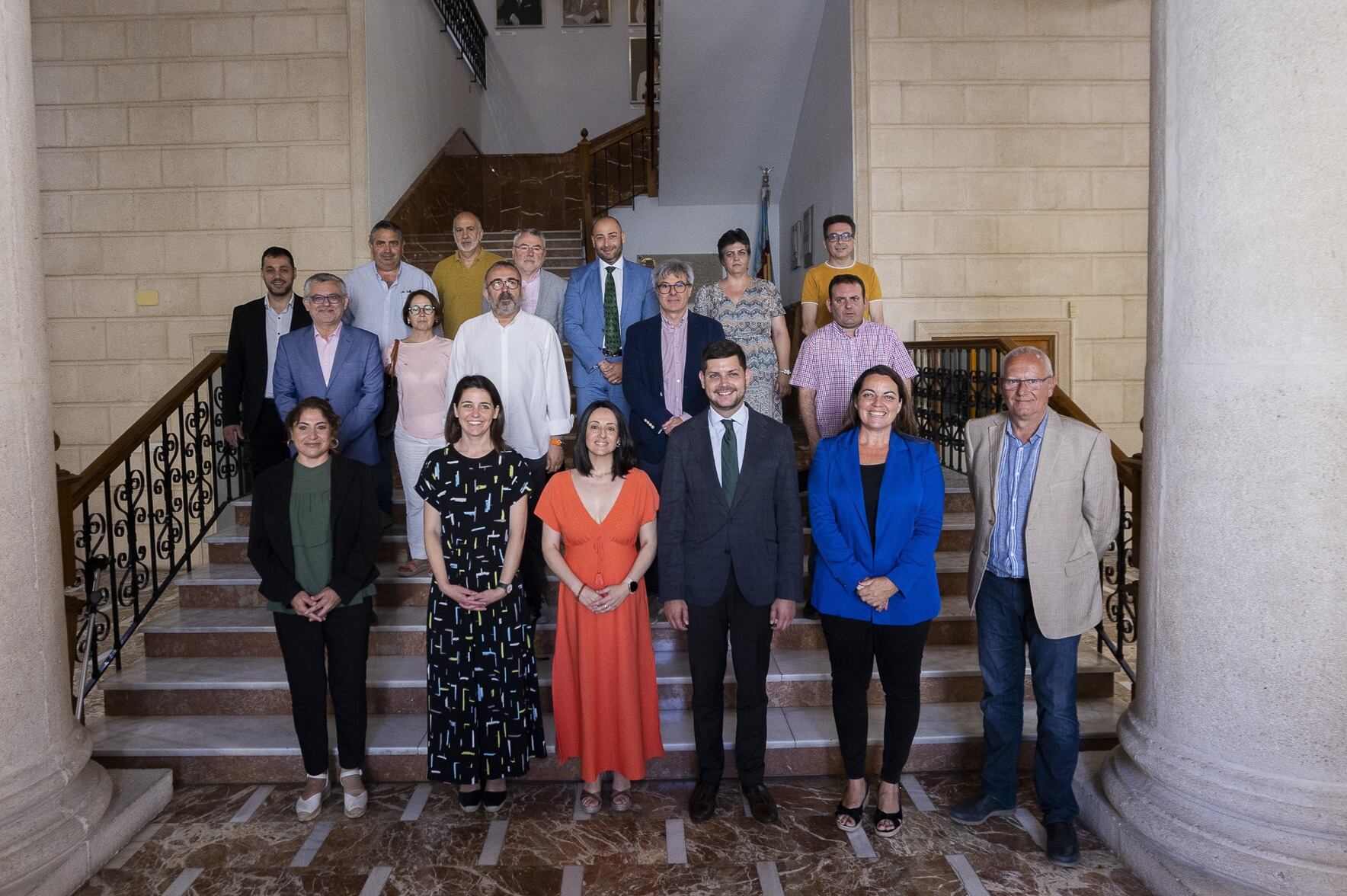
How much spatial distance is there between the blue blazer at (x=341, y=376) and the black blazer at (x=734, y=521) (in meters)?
1.71

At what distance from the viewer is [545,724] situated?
13.1 ft

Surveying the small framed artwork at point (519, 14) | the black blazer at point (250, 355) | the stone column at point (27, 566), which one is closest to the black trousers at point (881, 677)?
the stone column at point (27, 566)

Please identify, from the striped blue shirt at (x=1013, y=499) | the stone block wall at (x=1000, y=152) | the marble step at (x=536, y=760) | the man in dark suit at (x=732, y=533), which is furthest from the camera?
the stone block wall at (x=1000, y=152)

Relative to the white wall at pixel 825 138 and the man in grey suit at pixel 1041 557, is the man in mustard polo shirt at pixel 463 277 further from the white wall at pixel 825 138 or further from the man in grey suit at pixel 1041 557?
the white wall at pixel 825 138

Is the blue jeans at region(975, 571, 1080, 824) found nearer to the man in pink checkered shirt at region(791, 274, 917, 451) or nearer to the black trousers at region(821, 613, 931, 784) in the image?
the black trousers at region(821, 613, 931, 784)

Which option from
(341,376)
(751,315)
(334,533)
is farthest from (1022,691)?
(341,376)

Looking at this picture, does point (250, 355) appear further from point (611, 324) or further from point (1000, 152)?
point (1000, 152)

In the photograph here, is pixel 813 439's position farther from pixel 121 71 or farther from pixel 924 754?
pixel 121 71

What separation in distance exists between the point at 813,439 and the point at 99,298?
18.7 ft

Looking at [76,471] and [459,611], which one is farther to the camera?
[76,471]

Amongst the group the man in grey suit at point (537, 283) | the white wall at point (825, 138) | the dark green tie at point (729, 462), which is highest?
the white wall at point (825, 138)

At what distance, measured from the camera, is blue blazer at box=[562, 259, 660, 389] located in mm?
4383

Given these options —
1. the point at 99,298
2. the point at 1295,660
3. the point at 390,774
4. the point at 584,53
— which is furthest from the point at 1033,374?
the point at 584,53

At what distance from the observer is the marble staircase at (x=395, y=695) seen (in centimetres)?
374
